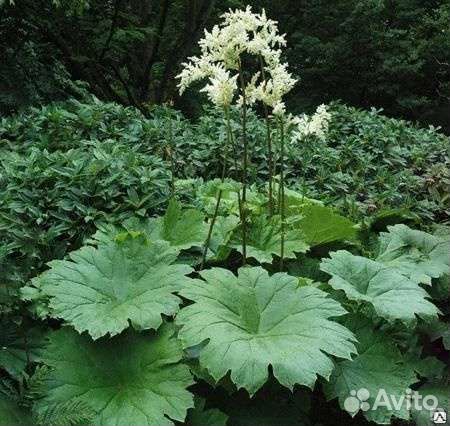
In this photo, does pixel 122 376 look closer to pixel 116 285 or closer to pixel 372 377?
pixel 116 285

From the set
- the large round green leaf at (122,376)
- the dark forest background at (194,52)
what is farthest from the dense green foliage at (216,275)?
the dark forest background at (194,52)

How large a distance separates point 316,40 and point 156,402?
1140 centimetres

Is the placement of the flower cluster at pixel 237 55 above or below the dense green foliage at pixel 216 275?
above

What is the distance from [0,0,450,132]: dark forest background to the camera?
5.25m

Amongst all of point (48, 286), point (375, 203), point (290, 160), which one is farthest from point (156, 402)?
point (290, 160)

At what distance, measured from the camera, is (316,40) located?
39.9 feet

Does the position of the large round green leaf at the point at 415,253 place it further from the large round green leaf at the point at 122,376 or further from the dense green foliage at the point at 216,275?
the large round green leaf at the point at 122,376

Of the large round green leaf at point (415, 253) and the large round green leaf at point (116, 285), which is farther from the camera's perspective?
the large round green leaf at point (415, 253)

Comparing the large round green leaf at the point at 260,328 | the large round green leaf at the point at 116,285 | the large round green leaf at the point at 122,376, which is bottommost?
the large round green leaf at the point at 122,376

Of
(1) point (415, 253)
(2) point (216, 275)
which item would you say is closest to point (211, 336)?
(2) point (216, 275)

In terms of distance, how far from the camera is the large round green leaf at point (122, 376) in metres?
1.74

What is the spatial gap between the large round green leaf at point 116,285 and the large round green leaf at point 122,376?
83 millimetres

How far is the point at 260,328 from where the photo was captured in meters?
1.98

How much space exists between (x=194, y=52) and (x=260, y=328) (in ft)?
24.8
